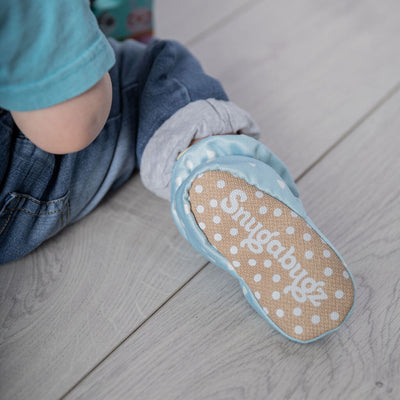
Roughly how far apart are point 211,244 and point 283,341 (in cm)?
12

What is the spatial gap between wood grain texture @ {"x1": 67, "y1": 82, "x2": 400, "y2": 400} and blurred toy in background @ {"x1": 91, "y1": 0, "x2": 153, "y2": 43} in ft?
1.43

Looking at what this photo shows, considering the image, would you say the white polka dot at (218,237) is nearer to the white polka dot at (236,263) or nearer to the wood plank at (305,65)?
the white polka dot at (236,263)

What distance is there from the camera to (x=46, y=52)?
39 centimetres

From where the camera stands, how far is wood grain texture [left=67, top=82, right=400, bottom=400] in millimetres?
453

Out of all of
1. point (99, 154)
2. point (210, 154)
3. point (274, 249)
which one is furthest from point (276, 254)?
point (99, 154)

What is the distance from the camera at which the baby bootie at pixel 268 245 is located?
46 cm

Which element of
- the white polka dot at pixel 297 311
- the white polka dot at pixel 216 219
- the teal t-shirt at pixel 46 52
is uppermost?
the teal t-shirt at pixel 46 52

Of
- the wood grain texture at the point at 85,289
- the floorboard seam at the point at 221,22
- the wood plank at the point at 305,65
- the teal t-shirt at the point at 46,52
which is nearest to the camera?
the teal t-shirt at the point at 46,52

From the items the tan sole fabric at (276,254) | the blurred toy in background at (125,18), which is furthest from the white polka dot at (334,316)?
the blurred toy in background at (125,18)

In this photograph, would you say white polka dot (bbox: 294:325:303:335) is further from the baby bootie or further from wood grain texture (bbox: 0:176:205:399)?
wood grain texture (bbox: 0:176:205:399)

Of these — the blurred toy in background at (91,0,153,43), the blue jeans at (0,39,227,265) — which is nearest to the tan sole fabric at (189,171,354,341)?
the blue jeans at (0,39,227,265)

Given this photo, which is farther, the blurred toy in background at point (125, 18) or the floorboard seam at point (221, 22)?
the floorboard seam at point (221, 22)

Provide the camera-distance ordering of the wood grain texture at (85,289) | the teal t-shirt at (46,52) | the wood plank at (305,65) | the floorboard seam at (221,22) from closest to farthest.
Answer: the teal t-shirt at (46,52) < the wood grain texture at (85,289) < the wood plank at (305,65) < the floorboard seam at (221,22)

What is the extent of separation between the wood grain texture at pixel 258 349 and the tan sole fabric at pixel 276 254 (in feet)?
0.11
